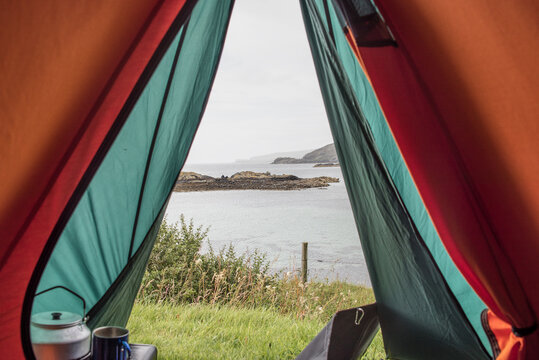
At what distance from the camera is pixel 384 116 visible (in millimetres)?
1196

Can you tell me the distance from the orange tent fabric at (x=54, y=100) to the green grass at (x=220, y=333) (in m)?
1.25

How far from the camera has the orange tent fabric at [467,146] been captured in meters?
1.00

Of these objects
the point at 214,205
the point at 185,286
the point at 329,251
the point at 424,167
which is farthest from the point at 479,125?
the point at 214,205

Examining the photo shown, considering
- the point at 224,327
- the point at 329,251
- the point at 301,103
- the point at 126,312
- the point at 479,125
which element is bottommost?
the point at 329,251

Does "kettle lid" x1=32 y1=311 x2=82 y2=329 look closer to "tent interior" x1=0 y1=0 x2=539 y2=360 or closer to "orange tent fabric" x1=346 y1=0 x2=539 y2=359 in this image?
"tent interior" x1=0 y1=0 x2=539 y2=360

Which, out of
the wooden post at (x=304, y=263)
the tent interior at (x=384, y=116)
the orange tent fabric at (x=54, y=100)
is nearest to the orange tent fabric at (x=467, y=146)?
the tent interior at (x=384, y=116)

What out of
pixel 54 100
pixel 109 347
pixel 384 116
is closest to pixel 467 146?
pixel 384 116

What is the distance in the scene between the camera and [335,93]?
1587 millimetres

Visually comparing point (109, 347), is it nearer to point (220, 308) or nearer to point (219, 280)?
point (220, 308)

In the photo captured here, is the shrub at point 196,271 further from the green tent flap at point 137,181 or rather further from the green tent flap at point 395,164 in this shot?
the green tent flap at point 395,164

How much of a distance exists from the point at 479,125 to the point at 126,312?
1429 mm

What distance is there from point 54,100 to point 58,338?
61 cm

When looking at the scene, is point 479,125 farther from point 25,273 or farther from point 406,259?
point 25,273

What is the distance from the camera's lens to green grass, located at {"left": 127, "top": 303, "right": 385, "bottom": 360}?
Answer: 2.12m
